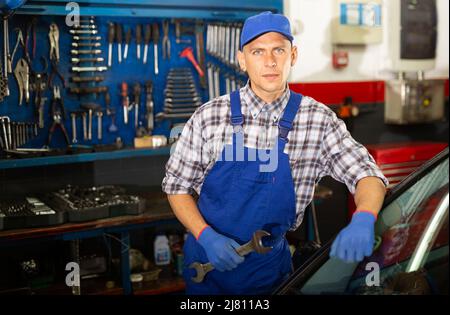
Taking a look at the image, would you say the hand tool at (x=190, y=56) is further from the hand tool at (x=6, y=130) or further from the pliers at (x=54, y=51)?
the hand tool at (x=6, y=130)

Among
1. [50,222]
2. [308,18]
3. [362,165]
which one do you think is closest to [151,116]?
[50,222]

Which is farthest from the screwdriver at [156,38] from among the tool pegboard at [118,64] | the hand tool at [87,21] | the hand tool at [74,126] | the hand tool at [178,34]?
the hand tool at [74,126]

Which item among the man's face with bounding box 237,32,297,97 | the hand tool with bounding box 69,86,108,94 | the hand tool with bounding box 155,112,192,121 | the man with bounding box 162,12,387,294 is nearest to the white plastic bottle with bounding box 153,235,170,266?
the hand tool with bounding box 155,112,192,121

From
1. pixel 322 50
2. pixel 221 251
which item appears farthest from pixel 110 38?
pixel 221 251

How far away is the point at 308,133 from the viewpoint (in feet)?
4.98

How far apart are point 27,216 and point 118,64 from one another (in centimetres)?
96

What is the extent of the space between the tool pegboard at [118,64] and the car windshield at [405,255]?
1.49 m

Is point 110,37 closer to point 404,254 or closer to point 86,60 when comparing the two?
point 86,60

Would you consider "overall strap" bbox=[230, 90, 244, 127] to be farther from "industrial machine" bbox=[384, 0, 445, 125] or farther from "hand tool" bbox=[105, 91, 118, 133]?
"industrial machine" bbox=[384, 0, 445, 125]

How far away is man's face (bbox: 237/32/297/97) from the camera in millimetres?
1501

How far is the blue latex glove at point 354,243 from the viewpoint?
1.20 m

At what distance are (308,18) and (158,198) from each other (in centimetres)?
132
